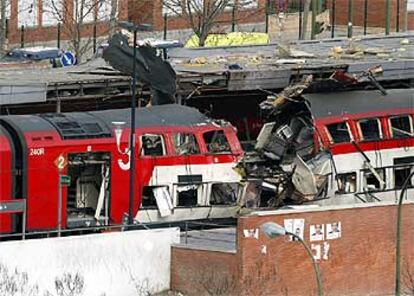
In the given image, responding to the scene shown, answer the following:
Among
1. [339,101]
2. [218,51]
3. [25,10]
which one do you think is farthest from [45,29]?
[339,101]

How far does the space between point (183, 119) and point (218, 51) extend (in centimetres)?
1292

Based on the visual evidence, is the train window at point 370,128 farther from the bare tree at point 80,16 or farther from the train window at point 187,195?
the bare tree at point 80,16

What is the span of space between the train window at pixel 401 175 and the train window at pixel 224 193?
199 inches

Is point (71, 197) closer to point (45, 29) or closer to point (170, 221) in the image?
point (170, 221)

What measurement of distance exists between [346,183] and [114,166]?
7382 mm

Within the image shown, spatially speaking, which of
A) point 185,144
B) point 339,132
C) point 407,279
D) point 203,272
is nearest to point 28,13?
point 339,132

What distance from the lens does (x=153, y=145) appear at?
3672 centimetres

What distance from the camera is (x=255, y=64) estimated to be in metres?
44.1

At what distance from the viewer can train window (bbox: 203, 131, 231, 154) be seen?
37531mm

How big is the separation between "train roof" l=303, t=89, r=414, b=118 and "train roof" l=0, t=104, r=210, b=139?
135 inches

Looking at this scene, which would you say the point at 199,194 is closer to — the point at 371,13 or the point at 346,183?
the point at 346,183

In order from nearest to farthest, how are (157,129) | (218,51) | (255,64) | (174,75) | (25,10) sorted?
(157,129)
(174,75)
(255,64)
(218,51)
(25,10)

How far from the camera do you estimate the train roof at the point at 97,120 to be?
115ft

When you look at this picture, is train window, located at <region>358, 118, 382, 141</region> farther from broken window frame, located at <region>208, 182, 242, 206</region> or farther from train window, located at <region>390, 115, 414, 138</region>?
broken window frame, located at <region>208, 182, 242, 206</region>
